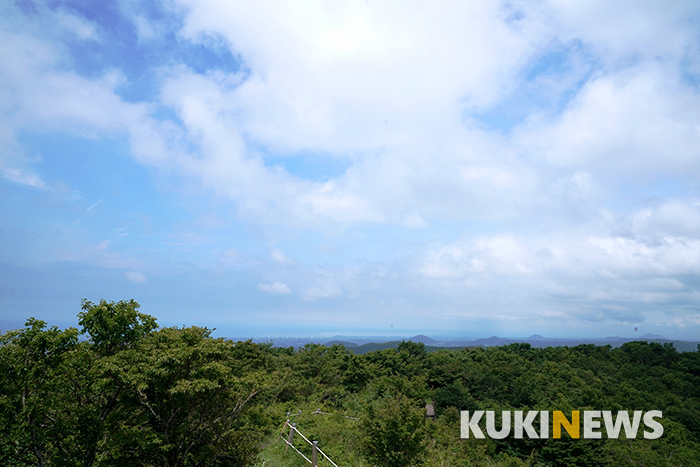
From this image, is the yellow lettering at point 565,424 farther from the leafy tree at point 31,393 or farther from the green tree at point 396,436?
the leafy tree at point 31,393

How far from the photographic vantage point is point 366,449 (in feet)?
44.5

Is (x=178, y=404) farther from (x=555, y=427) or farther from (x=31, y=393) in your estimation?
(x=555, y=427)

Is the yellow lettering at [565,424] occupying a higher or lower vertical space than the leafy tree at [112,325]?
lower

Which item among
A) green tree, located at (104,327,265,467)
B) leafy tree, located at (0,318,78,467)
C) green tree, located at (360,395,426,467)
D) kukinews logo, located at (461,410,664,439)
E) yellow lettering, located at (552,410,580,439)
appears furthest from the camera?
yellow lettering, located at (552,410,580,439)

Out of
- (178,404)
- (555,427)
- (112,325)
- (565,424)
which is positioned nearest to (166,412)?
(178,404)

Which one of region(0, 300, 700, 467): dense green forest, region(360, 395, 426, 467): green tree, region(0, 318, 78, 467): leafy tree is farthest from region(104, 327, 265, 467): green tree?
region(360, 395, 426, 467): green tree

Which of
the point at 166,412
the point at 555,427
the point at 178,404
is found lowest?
the point at 555,427

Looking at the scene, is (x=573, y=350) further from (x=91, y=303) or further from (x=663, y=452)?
(x=91, y=303)

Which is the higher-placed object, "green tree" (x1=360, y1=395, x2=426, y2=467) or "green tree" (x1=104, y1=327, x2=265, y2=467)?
"green tree" (x1=104, y1=327, x2=265, y2=467)

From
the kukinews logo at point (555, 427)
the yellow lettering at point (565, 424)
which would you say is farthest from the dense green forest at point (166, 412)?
the kukinews logo at point (555, 427)

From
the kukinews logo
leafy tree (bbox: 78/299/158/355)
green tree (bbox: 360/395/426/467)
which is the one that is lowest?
the kukinews logo

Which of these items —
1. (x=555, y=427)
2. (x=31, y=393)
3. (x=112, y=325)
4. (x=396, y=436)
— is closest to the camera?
(x=31, y=393)

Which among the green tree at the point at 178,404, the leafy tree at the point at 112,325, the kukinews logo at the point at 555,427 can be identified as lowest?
the kukinews logo at the point at 555,427

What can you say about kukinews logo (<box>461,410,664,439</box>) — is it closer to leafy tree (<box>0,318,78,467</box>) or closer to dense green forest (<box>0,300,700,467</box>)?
dense green forest (<box>0,300,700,467</box>)
